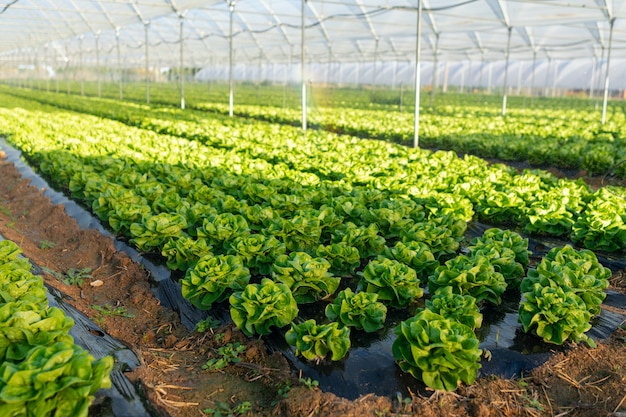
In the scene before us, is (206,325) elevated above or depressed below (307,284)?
below

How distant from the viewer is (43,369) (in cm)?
293

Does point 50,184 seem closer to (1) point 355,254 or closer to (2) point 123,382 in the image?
(1) point 355,254

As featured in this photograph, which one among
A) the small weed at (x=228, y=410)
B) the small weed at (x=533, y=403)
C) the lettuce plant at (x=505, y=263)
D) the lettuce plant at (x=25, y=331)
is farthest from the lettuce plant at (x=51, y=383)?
the lettuce plant at (x=505, y=263)

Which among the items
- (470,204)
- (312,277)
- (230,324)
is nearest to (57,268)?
(230,324)

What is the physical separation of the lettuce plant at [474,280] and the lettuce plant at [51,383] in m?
2.85

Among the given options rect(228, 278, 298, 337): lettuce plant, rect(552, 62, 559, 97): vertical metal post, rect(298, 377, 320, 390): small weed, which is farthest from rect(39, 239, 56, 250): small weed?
rect(552, 62, 559, 97): vertical metal post

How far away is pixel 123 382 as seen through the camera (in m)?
3.56

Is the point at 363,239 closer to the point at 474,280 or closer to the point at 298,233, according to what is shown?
the point at 298,233

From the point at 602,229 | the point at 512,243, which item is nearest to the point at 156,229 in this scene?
the point at 512,243

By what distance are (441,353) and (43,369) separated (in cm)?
234

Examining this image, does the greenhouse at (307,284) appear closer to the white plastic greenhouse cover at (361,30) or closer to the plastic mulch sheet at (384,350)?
the plastic mulch sheet at (384,350)

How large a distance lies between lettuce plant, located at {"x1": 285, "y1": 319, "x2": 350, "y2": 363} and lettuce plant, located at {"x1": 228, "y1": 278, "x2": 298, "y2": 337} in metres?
0.30

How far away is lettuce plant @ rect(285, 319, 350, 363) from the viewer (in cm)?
402

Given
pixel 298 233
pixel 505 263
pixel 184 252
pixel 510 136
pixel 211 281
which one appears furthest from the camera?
pixel 510 136
